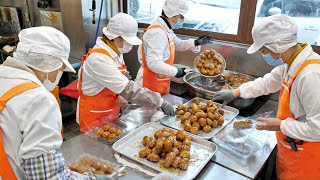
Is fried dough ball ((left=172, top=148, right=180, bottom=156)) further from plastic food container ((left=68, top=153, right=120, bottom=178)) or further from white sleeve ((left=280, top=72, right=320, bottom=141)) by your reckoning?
white sleeve ((left=280, top=72, right=320, bottom=141))

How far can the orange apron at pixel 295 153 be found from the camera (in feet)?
4.75

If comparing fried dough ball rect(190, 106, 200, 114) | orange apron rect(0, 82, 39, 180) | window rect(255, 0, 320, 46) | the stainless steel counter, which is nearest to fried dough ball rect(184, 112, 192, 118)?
fried dough ball rect(190, 106, 200, 114)

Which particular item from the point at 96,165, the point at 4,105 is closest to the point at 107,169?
the point at 96,165

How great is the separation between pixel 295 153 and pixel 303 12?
1.70 meters

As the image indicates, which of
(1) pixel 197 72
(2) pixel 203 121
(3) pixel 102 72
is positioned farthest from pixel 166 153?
(1) pixel 197 72

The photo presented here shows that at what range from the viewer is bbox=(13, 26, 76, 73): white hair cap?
3.50 ft

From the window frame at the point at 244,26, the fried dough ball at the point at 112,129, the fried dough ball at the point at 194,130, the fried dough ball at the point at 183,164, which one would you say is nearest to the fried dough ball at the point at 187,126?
the fried dough ball at the point at 194,130

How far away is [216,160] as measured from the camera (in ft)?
4.86

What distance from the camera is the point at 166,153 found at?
1462 millimetres

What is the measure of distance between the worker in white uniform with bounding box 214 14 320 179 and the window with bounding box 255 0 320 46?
1281mm

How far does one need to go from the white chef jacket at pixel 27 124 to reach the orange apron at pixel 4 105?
1 cm

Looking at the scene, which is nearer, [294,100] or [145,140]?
[294,100]

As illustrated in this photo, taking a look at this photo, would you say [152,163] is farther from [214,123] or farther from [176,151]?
[214,123]

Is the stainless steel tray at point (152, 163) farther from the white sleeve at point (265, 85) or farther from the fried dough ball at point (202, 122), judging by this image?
the white sleeve at point (265, 85)
